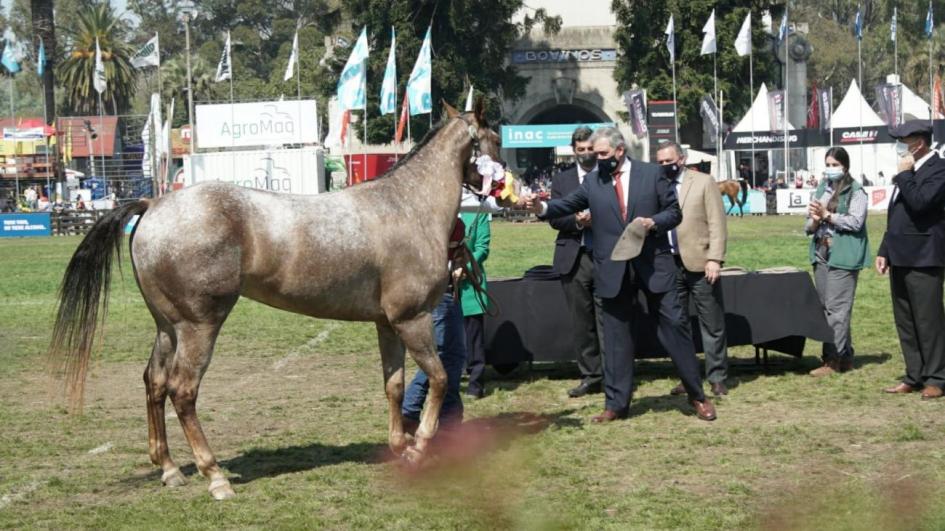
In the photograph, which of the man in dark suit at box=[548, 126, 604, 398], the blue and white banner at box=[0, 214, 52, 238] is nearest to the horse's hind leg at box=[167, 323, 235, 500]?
the man in dark suit at box=[548, 126, 604, 398]

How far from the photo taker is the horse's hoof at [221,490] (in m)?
7.48

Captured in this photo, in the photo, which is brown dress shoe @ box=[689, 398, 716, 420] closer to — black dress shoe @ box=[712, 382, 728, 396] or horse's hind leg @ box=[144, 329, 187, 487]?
black dress shoe @ box=[712, 382, 728, 396]

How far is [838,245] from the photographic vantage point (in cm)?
1177

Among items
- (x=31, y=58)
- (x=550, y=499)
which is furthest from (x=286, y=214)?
(x=31, y=58)

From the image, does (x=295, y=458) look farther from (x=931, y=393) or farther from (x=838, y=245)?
(x=838, y=245)

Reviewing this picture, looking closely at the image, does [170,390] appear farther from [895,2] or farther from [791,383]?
[895,2]

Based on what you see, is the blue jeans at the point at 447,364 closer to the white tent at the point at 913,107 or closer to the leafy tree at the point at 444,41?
the leafy tree at the point at 444,41

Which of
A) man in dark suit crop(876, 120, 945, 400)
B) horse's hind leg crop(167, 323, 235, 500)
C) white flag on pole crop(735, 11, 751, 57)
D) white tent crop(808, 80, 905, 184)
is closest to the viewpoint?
horse's hind leg crop(167, 323, 235, 500)

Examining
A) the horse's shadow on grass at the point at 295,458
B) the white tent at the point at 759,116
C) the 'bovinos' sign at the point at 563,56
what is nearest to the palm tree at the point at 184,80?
the 'bovinos' sign at the point at 563,56

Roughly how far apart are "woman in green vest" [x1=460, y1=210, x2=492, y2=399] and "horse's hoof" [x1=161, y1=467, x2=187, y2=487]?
145 inches

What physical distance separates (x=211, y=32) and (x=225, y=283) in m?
116

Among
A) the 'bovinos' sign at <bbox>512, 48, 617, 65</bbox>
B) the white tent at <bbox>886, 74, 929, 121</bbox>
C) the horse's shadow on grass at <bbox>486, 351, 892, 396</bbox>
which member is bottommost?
the horse's shadow on grass at <bbox>486, 351, 892, 396</bbox>

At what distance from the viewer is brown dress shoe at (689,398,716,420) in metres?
9.82

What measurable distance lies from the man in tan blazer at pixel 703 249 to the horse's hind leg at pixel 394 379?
332cm
